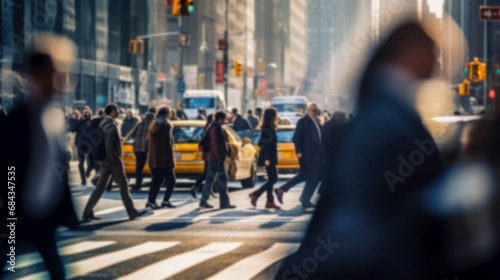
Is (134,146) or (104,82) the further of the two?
(104,82)

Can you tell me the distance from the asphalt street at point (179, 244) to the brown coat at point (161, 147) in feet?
2.77

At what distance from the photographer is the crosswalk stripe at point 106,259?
8320 millimetres

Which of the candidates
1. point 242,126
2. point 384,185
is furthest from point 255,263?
point 242,126

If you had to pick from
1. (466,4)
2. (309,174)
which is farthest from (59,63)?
(466,4)

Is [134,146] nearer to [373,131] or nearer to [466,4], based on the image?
[373,131]

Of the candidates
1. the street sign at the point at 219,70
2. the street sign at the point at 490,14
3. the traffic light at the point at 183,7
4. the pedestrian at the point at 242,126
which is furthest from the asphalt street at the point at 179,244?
the street sign at the point at 219,70

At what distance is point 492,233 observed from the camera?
5.69m

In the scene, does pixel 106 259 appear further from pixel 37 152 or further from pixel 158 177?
pixel 158 177

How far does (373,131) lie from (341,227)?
0.42 m

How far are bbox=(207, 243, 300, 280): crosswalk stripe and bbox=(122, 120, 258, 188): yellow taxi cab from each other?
856 centimetres

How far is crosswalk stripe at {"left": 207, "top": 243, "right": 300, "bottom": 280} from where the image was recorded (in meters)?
8.17

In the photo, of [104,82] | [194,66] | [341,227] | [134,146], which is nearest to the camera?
[341,227]

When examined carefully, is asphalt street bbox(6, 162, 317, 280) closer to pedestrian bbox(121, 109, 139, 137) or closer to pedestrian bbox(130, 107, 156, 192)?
pedestrian bbox(130, 107, 156, 192)

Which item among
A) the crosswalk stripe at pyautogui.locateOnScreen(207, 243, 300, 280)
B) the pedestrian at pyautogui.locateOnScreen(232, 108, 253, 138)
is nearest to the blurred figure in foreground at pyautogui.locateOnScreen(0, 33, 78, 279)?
the crosswalk stripe at pyautogui.locateOnScreen(207, 243, 300, 280)
